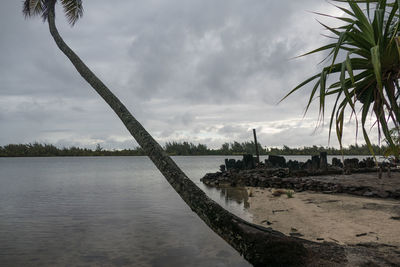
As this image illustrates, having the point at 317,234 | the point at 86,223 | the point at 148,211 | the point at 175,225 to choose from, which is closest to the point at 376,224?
the point at 317,234

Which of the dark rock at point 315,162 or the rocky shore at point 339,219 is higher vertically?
the dark rock at point 315,162

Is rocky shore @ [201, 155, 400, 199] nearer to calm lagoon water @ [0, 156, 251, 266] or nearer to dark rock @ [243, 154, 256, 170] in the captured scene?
dark rock @ [243, 154, 256, 170]

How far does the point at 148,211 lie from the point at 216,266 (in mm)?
6502

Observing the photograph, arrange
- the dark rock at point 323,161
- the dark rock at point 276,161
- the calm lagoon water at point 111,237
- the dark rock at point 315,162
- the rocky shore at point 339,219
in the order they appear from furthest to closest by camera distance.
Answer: the dark rock at point 276,161 < the dark rock at point 315,162 < the dark rock at point 323,161 < the calm lagoon water at point 111,237 < the rocky shore at point 339,219

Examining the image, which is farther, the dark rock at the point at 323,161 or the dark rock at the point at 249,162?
the dark rock at the point at 249,162

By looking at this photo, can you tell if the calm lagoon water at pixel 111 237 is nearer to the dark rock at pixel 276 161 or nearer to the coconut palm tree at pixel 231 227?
the coconut palm tree at pixel 231 227

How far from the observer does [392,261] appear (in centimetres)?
369

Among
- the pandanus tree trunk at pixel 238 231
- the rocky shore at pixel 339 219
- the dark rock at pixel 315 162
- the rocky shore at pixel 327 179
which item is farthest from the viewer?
the dark rock at pixel 315 162

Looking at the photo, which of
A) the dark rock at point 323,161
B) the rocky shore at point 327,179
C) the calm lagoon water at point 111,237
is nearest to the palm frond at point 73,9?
the calm lagoon water at point 111,237

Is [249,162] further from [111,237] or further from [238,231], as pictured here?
[238,231]

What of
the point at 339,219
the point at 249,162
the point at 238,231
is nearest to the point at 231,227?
the point at 238,231

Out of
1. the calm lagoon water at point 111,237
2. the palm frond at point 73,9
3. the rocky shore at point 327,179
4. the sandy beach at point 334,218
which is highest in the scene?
the palm frond at point 73,9

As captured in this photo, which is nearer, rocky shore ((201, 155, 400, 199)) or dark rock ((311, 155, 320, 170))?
rocky shore ((201, 155, 400, 199))

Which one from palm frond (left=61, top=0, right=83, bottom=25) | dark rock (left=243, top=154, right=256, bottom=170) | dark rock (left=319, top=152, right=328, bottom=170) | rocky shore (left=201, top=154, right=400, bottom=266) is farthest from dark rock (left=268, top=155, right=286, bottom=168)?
palm frond (left=61, top=0, right=83, bottom=25)
